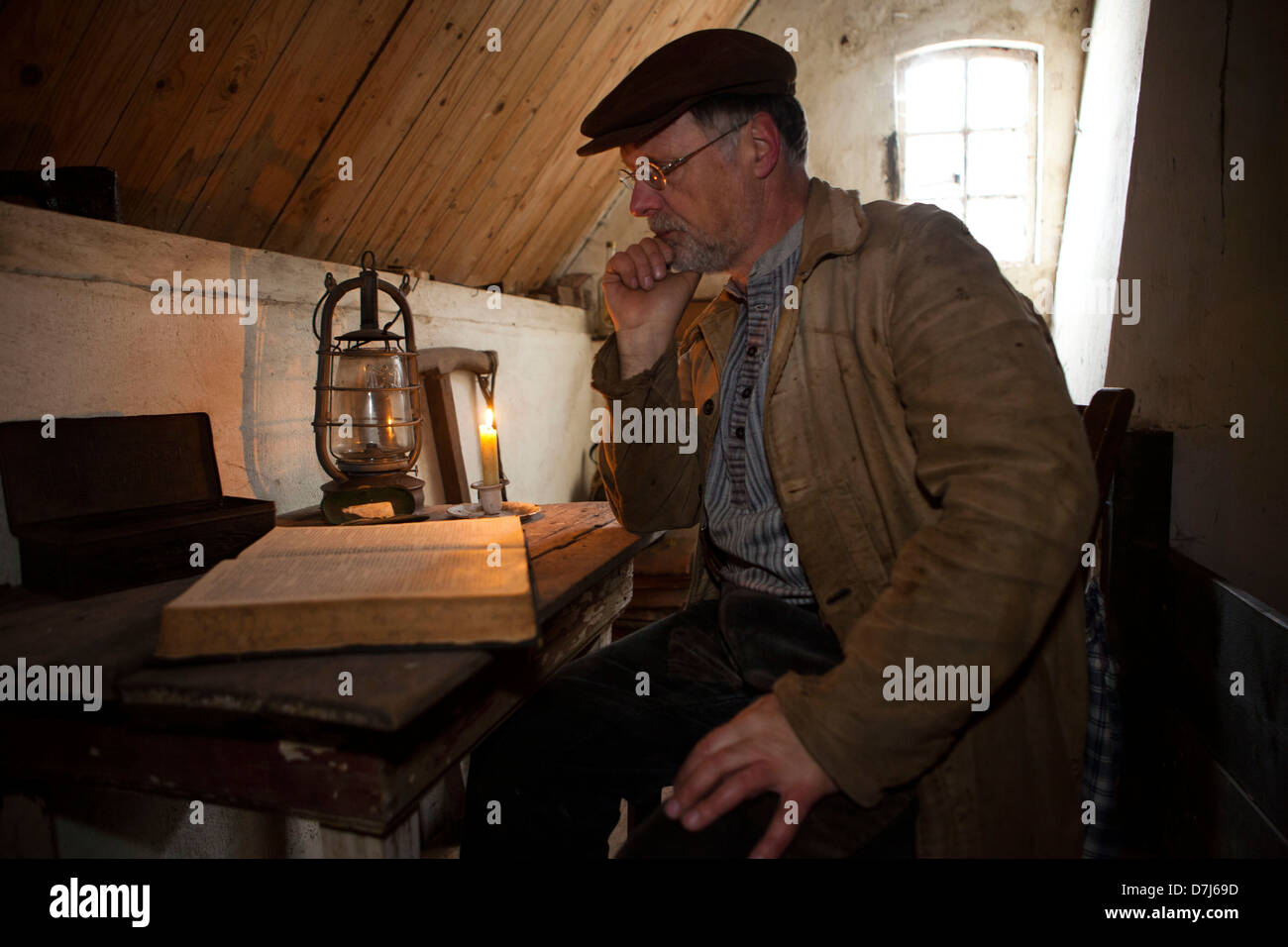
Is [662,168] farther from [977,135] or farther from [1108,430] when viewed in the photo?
[977,135]

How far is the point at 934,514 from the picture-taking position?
1055 millimetres

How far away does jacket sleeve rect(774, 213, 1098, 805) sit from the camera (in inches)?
33.0

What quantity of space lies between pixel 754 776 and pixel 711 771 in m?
0.05

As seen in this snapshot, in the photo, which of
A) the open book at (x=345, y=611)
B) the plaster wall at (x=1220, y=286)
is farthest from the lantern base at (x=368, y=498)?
the plaster wall at (x=1220, y=286)

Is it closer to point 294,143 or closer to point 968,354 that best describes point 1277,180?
point 968,354

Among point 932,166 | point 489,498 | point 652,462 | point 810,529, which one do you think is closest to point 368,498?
point 489,498

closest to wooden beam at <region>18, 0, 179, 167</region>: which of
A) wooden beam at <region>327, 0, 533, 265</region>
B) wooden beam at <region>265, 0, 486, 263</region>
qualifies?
wooden beam at <region>265, 0, 486, 263</region>

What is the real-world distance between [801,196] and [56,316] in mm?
1386

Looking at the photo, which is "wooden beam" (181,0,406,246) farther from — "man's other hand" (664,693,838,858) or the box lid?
"man's other hand" (664,693,838,858)

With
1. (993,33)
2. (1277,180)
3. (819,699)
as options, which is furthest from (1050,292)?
(819,699)

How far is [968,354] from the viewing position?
930 millimetres

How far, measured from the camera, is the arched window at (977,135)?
14.1 feet

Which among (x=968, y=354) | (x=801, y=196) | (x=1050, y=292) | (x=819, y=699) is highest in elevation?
(x=1050, y=292)
